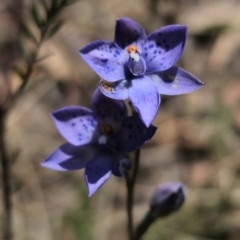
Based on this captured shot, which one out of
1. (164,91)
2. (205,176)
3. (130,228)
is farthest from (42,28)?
(205,176)

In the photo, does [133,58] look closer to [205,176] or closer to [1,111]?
[1,111]

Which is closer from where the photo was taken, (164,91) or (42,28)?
(164,91)

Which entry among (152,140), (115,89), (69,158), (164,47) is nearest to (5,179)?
(69,158)

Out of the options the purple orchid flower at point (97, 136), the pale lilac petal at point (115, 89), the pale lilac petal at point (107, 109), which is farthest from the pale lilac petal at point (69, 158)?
the pale lilac petal at point (115, 89)

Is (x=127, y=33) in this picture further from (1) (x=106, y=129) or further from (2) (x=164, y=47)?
(1) (x=106, y=129)

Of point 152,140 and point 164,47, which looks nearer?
point 164,47

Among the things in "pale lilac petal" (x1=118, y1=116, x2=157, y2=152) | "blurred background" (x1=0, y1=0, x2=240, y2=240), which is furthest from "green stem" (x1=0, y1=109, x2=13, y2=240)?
"pale lilac petal" (x1=118, y1=116, x2=157, y2=152)

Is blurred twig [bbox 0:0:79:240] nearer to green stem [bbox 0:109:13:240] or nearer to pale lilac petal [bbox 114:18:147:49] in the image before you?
green stem [bbox 0:109:13:240]
